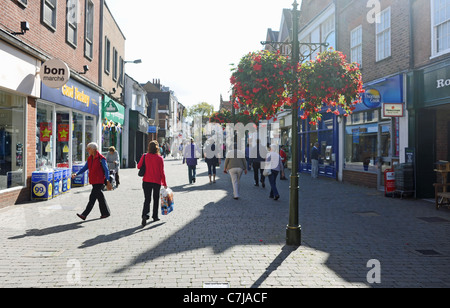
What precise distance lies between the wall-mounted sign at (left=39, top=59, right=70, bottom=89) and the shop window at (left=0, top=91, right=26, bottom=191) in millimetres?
834

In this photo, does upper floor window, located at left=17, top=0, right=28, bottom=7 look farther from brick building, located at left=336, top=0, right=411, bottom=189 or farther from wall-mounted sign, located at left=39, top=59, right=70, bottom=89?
brick building, located at left=336, top=0, right=411, bottom=189

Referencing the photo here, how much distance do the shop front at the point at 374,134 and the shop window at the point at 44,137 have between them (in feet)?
36.1

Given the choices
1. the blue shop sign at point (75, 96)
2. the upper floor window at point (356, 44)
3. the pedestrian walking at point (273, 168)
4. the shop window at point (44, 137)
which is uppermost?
the upper floor window at point (356, 44)

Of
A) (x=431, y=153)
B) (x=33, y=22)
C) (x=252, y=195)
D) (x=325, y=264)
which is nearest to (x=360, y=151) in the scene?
(x=431, y=153)

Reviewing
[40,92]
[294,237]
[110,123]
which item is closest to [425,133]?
[294,237]

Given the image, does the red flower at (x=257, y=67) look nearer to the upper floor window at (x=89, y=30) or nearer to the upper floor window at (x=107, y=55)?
the upper floor window at (x=89, y=30)

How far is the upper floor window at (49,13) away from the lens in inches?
424

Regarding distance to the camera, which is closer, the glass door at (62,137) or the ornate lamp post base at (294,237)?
the ornate lamp post base at (294,237)

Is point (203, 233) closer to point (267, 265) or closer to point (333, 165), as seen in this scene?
point (267, 265)

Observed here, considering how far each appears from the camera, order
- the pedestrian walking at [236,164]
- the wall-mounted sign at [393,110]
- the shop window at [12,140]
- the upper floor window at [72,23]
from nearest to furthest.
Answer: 1. the shop window at [12,140]
2. the pedestrian walking at [236,164]
3. the wall-mounted sign at [393,110]
4. the upper floor window at [72,23]

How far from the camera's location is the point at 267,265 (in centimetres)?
487

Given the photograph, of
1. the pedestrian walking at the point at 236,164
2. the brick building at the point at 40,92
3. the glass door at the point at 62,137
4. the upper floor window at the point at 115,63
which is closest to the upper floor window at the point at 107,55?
the upper floor window at the point at 115,63

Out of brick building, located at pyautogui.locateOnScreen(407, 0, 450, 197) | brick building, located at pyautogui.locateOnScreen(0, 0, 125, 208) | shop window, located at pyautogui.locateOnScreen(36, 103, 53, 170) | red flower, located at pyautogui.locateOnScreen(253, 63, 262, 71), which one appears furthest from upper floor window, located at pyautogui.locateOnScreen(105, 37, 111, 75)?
red flower, located at pyautogui.locateOnScreen(253, 63, 262, 71)

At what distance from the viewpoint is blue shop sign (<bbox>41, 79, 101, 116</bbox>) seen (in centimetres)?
1110
